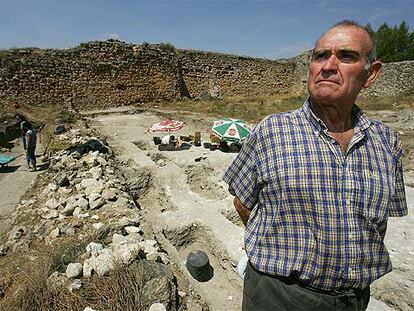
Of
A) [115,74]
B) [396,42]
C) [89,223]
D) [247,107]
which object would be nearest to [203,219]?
[89,223]

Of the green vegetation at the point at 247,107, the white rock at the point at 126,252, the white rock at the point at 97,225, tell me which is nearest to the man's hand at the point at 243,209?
the white rock at the point at 126,252

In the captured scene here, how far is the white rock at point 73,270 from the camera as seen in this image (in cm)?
283

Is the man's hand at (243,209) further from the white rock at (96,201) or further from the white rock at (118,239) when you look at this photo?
the white rock at (96,201)

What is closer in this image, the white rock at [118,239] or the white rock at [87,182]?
the white rock at [118,239]

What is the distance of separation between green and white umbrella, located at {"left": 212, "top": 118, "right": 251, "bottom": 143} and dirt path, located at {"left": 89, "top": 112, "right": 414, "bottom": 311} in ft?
1.41

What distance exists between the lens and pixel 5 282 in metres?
3.18

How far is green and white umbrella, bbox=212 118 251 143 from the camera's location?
753 cm

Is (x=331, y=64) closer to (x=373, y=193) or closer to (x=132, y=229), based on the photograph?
(x=373, y=193)

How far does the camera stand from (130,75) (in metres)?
16.1

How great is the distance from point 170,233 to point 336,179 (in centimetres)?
334

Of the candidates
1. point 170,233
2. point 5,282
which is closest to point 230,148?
point 170,233

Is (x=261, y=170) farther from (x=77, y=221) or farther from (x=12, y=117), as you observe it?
(x=12, y=117)

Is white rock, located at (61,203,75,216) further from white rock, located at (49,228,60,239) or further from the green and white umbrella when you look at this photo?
the green and white umbrella

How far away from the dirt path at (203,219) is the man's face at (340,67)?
2.31 metres
